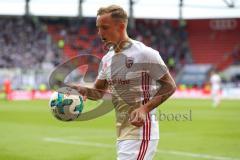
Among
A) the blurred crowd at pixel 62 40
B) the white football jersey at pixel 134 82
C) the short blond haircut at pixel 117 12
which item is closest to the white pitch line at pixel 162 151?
the white football jersey at pixel 134 82

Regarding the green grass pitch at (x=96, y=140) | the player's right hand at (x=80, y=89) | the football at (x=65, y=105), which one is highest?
the player's right hand at (x=80, y=89)

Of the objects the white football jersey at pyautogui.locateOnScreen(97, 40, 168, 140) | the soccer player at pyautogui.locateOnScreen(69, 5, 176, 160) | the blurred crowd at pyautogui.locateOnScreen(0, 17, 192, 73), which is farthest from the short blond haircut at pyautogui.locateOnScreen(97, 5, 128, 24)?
the blurred crowd at pyautogui.locateOnScreen(0, 17, 192, 73)

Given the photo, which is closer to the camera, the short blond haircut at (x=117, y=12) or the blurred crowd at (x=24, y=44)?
the short blond haircut at (x=117, y=12)

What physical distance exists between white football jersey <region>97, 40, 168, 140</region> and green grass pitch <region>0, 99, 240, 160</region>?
5856 millimetres

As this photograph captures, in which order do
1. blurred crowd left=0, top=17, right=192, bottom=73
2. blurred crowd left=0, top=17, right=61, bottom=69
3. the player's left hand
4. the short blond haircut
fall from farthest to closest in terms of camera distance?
blurred crowd left=0, top=17, right=192, bottom=73 → blurred crowd left=0, top=17, right=61, bottom=69 → the short blond haircut → the player's left hand

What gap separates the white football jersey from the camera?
484cm

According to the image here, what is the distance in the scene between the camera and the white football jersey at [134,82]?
484 centimetres

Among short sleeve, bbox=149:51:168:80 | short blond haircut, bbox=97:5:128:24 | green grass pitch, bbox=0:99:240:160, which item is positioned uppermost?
short blond haircut, bbox=97:5:128:24

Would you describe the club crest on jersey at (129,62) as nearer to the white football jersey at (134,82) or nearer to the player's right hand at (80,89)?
the white football jersey at (134,82)

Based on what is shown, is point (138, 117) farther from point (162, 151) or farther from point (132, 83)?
point (162, 151)

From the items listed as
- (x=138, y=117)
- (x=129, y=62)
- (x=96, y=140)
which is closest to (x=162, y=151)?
(x=96, y=140)

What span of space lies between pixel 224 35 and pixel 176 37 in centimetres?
477

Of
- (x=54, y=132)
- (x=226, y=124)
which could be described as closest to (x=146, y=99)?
(x=54, y=132)

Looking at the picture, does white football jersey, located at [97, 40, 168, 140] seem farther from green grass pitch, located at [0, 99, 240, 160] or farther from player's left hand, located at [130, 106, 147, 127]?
green grass pitch, located at [0, 99, 240, 160]
